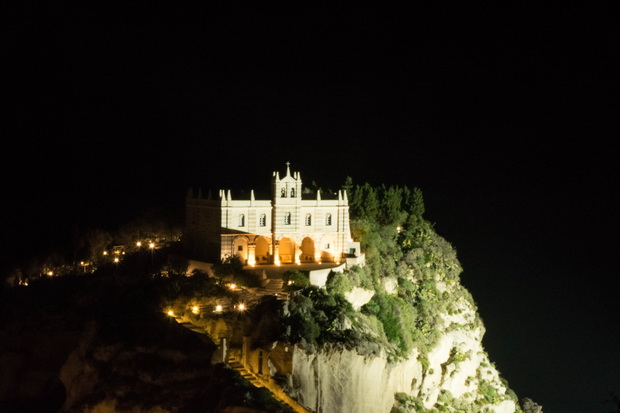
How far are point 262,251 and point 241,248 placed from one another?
2691 millimetres

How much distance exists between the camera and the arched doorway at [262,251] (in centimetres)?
5612

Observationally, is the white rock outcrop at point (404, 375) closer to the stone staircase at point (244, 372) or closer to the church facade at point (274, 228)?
the stone staircase at point (244, 372)

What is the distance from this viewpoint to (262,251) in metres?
57.0

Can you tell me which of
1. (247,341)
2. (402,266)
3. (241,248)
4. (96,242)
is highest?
(241,248)

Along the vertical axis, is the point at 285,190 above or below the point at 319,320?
above

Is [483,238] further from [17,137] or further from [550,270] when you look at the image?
[17,137]

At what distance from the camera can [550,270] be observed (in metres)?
140

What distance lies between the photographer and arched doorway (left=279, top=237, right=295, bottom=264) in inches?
2254

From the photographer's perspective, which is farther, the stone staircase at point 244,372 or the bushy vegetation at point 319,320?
the bushy vegetation at point 319,320

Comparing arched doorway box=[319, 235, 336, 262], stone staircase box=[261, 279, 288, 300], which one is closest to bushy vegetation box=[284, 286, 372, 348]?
stone staircase box=[261, 279, 288, 300]

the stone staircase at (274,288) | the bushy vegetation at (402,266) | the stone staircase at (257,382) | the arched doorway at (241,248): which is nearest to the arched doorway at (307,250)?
the bushy vegetation at (402,266)

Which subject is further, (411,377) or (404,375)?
(411,377)

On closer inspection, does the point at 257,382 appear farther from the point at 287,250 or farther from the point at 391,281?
the point at 391,281

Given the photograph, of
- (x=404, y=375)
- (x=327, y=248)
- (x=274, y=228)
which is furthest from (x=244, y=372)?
(x=327, y=248)
